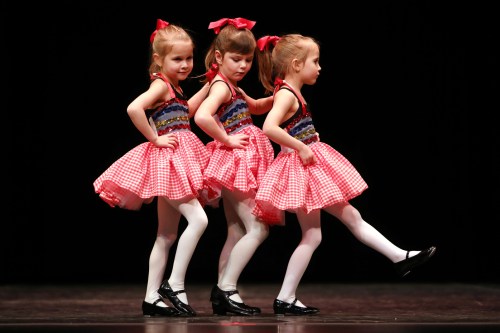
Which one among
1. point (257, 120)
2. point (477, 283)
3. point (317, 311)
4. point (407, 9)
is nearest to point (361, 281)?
point (477, 283)

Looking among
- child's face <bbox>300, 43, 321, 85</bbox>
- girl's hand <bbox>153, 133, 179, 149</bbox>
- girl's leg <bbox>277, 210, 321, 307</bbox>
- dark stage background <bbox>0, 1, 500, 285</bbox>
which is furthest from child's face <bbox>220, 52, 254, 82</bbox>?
dark stage background <bbox>0, 1, 500, 285</bbox>

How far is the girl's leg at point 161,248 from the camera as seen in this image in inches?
126

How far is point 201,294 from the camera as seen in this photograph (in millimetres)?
4312

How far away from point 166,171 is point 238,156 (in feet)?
0.91

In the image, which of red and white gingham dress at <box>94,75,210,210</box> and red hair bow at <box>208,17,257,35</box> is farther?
red hair bow at <box>208,17,257,35</box>

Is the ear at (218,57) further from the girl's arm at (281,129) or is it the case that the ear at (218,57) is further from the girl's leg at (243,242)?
the girl's leg at (243,242)

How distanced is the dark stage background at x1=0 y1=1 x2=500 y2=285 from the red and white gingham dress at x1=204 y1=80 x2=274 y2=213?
1391 millimetres

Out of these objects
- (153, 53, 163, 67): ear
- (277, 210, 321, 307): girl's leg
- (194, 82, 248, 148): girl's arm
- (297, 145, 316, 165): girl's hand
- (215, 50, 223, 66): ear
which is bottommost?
(277, 210, 321, 307): girl's leg

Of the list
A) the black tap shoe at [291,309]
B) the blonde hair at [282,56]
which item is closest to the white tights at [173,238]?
the black tap shoe at [291,309]

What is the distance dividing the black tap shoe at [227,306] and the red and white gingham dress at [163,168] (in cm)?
38

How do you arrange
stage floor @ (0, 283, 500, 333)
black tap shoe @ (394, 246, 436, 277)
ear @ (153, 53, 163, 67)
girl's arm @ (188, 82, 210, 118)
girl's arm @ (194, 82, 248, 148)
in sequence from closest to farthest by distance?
stage floor @ (0, 283, 500, 333)
black tap shoe @ (394, 246, 436, 277)
girl's arm @ (194, 82, 248, 148)
ear @ (153, 53, 163, 67)
girl's arm @ (188, 82, 210, 118)

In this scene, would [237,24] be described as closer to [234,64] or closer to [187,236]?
[234,64]

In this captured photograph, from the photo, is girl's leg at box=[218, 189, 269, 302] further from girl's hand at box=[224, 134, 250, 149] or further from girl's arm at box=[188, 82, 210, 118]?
girl's arm at box=[188, 82, 210, 118]

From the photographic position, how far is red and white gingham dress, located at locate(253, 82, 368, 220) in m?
3.10
